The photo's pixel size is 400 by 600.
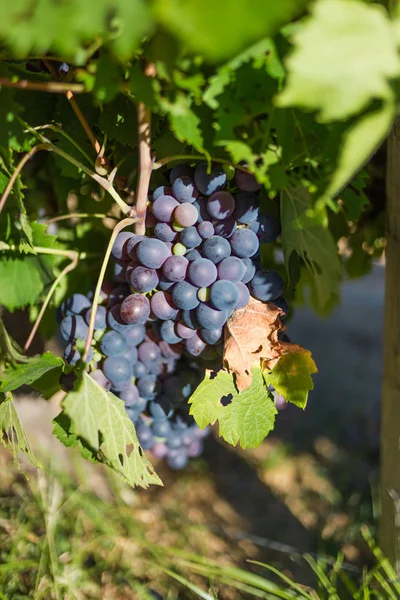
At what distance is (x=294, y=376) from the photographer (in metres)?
0.74

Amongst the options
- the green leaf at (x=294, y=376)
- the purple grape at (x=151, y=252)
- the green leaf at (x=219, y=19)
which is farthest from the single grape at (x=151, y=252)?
the green leaf at (x=219, y=19)

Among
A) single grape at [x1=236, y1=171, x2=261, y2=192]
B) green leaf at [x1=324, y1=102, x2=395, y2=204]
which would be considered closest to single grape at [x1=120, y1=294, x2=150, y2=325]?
single grape at [x1=236, y1=171, x2=261, y2=192]

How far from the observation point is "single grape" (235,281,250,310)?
73 centimetres

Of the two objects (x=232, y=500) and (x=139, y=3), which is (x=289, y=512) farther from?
(x=139, y=3)

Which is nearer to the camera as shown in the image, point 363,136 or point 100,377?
point 363,136

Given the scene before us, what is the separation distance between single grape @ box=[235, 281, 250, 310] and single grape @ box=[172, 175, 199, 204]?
13cm

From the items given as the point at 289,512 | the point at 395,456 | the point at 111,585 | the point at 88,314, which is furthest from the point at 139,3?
the point at 289,512

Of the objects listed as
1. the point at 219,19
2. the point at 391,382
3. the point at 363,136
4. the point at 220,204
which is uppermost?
the point at 219,19

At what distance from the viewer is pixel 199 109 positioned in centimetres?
59

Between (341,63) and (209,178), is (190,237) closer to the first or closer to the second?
(209,178)

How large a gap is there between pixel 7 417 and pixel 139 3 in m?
0.58

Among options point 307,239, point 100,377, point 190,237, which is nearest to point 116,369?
point 100,377

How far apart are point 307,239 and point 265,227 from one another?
0.07m

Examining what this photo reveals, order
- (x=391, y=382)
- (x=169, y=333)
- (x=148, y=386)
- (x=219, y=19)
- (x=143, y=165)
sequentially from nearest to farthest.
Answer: (x=219, y=19) < (x=143, y=165) < (x=169, y=333) < (x=148, y=386) < (x=391, y=382)
